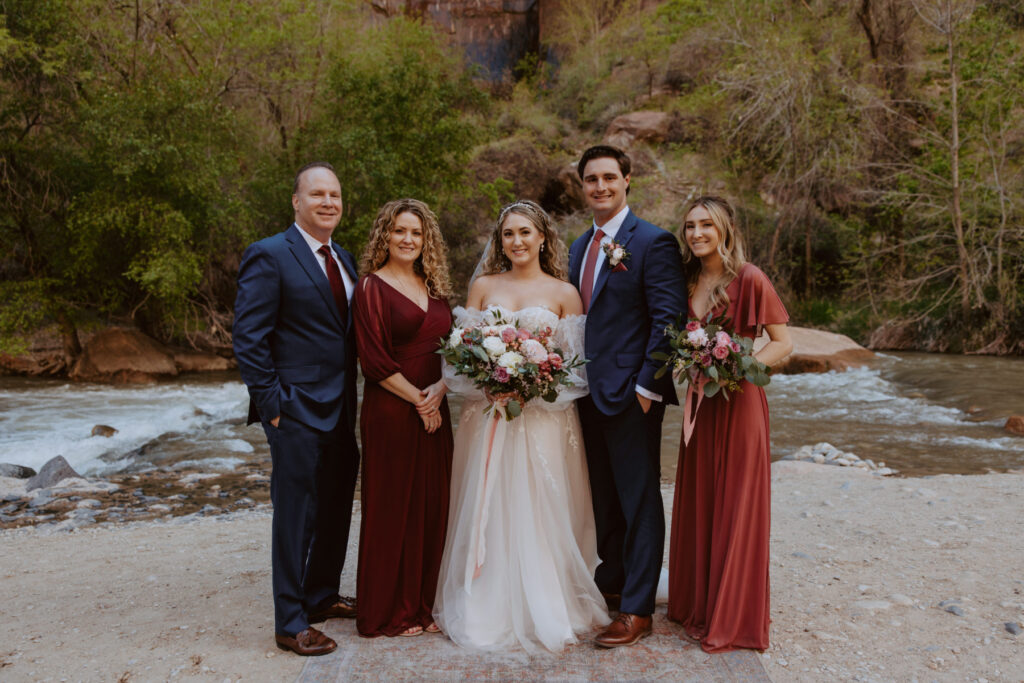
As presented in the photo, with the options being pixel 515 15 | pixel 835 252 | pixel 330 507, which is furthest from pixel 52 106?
pixel 515 15

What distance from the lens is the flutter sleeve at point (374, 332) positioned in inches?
156

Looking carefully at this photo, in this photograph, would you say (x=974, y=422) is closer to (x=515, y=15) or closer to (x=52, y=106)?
(x=52, y=106)

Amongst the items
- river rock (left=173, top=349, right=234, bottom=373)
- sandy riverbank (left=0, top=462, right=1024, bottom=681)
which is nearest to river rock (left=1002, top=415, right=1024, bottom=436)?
sandy riverbank (left=0, top=462, right=1024, bottom=681)

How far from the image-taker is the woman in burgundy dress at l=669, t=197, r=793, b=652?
3.87 metres

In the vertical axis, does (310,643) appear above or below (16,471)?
above

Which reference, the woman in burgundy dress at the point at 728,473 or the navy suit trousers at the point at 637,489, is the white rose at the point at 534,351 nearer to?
the navy suit trousers at the point at 637,489

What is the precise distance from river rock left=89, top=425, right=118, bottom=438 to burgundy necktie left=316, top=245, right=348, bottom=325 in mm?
9595

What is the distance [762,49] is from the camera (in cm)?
2233

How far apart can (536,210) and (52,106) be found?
17056 millimetres

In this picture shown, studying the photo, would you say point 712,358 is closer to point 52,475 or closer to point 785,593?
point 785,593

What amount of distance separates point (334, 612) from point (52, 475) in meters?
6.22

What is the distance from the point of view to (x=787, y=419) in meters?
12.4

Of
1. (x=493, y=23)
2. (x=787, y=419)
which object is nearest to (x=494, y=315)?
(x=787, y=419)

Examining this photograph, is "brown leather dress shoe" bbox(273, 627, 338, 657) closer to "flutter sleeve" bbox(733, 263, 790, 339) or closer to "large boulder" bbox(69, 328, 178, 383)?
"flutter sleeve" bbox(733, 263, 790, 339)
